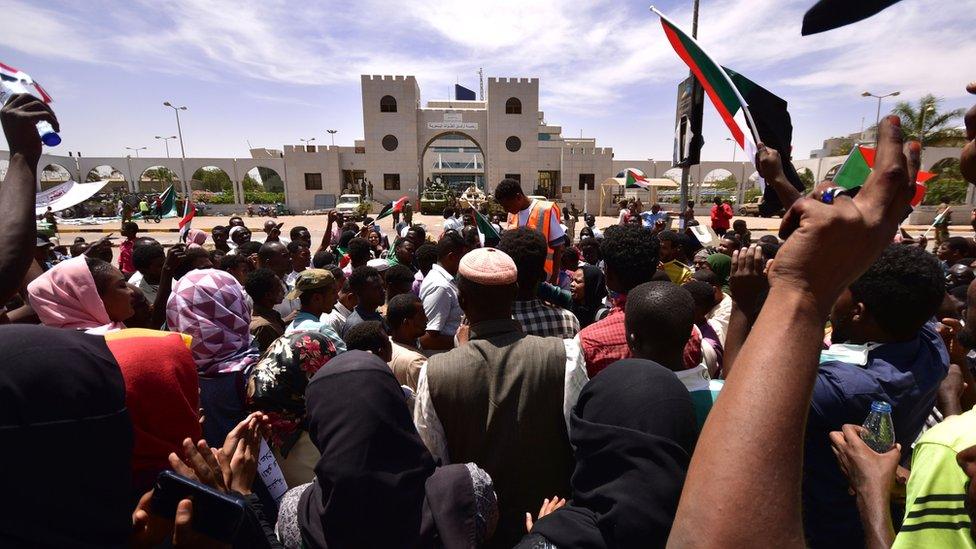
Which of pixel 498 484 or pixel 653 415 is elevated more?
pixel 653 415

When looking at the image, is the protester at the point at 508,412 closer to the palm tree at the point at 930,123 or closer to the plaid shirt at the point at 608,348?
the plaid shirt at the point at 608,348

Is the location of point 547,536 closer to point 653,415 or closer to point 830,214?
point 653,415

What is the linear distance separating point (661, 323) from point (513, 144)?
3795cm

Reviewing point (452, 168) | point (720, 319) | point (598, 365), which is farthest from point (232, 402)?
point (452, 168)

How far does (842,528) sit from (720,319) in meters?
1.88

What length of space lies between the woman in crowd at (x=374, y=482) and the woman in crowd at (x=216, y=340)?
1118 millimetres

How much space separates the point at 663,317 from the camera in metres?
1.86

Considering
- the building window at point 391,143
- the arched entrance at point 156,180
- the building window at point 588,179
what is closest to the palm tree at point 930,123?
the building window at point 588,179

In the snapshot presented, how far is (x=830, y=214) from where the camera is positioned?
2.42ft

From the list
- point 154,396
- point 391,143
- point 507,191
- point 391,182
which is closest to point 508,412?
point 154,396

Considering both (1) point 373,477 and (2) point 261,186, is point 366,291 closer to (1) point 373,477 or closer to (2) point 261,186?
(1) point 373,477

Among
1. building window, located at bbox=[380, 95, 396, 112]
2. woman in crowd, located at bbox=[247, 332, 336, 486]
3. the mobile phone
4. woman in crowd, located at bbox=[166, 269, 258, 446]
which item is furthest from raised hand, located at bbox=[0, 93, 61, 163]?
building window, located at bbox=[380, 95, 396, 112]

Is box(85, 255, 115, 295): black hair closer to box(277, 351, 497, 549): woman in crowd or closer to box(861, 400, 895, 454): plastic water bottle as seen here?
box(277, 351, 497, 549): woman in crowd

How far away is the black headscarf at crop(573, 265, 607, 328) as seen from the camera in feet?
15.2
